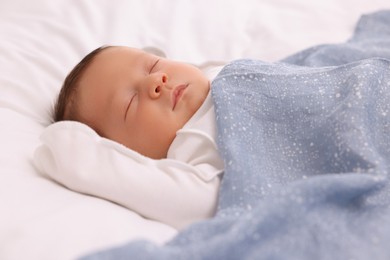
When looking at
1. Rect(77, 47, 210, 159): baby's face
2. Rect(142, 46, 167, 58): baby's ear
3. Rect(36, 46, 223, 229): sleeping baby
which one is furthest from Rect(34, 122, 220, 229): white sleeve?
Rect(142, 46, 167, 58): baby's ear

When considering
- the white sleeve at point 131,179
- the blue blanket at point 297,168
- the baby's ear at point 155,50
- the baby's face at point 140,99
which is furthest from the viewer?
the baby's ear at point 155,50

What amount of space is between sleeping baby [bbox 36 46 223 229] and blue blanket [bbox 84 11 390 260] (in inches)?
2.0

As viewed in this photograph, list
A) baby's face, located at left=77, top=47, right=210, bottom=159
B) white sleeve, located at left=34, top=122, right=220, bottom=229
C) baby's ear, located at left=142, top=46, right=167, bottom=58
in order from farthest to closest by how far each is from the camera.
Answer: baby's ear, located at left=142, top=46, right=167, bottom=58
baby's face, located at left=77, top=47, right=210, bottom=159
white sleeve, located at left=34, top=122, right=220, bottom=229

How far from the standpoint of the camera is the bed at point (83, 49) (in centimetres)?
77

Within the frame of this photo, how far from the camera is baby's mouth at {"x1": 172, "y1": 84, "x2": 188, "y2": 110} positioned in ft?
3.38

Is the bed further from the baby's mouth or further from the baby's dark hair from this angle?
the baby's mouth

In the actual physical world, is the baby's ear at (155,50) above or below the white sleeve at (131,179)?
above

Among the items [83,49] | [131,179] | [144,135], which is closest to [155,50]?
[83,49]

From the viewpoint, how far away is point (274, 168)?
90 cm

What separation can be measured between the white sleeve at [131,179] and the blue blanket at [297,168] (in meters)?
0.05

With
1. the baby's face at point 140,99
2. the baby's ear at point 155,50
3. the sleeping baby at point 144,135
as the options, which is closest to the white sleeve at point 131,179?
the sleeping baby at point 144,135

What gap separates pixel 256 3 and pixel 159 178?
0.97 m

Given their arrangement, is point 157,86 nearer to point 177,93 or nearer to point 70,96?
point 177,93

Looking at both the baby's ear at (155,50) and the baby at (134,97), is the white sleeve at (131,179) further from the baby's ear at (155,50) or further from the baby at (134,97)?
the baby's ear at (155,50)
